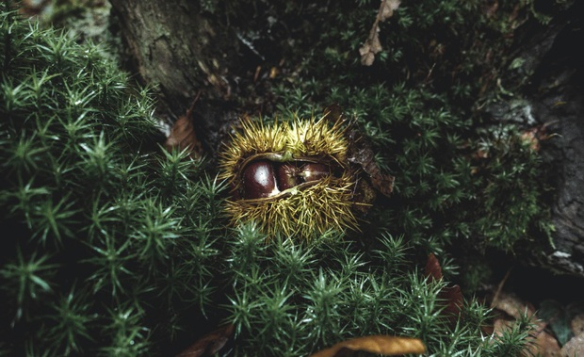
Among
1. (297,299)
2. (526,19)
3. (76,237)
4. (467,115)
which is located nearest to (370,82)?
(467,115)

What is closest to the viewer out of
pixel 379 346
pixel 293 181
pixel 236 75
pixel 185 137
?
pixel 379 346

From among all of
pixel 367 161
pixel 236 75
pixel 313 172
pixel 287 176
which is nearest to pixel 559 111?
pixel 367 161

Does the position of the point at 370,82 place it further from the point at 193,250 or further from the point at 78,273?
the point at 78,273

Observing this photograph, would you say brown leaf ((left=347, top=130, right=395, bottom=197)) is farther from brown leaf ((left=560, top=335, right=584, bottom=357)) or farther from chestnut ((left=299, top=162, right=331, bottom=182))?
brown leaf ((left=560, top=335, right=584, bottom=357))

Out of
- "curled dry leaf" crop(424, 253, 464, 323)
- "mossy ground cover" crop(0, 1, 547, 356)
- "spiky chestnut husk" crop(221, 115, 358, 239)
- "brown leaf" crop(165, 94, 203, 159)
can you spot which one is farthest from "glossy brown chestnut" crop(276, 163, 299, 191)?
"curled dry leaf" crop(424, 253, 464, 323)

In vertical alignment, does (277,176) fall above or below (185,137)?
above

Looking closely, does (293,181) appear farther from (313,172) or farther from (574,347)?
(574,347)

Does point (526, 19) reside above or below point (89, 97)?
above
